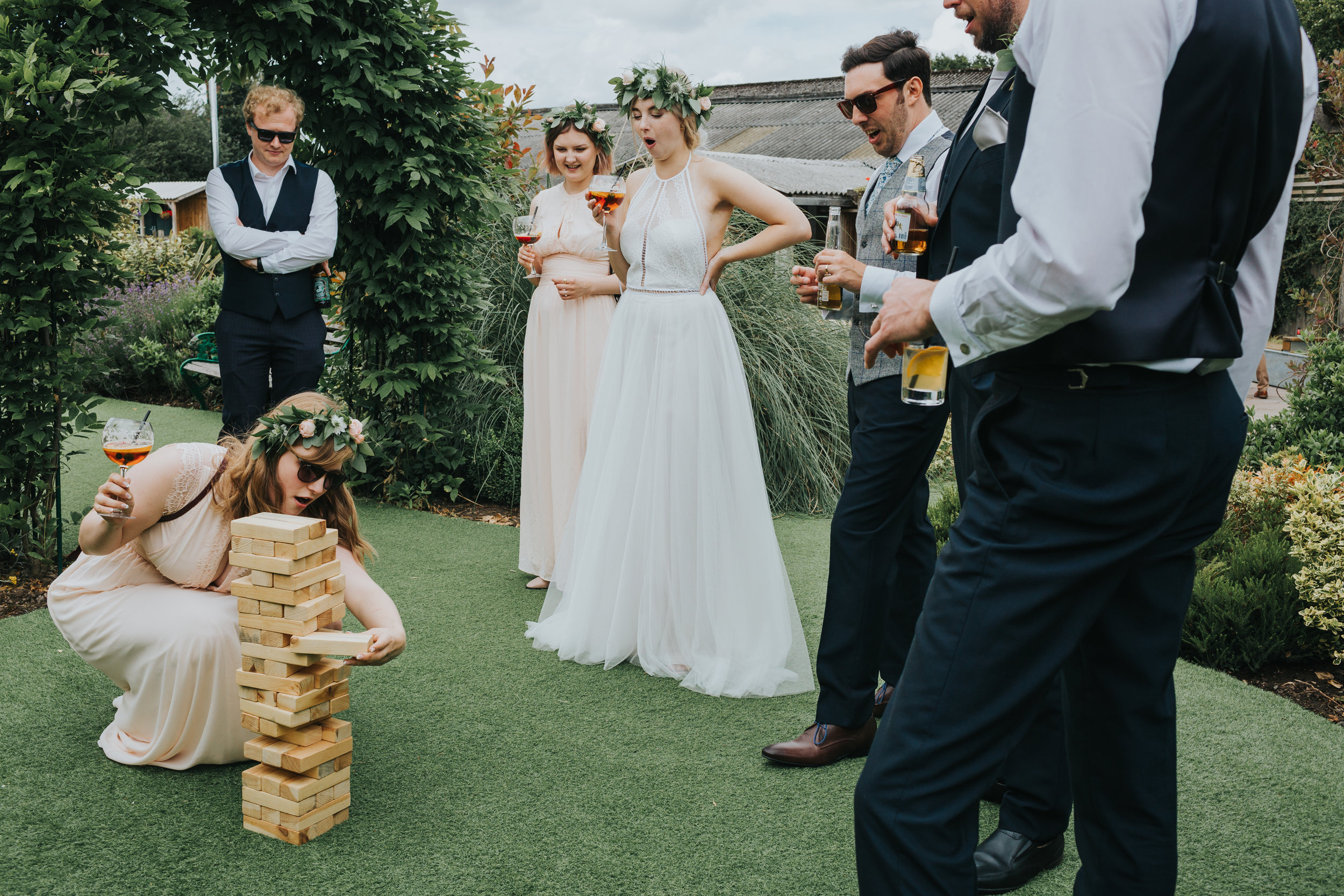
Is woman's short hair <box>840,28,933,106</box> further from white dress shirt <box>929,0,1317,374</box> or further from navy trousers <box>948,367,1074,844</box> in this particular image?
white dress shirt <box>929,0,1317,374</box>

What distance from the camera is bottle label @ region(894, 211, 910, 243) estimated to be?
2297 mm

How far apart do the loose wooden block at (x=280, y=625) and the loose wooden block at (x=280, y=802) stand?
0.39 metres

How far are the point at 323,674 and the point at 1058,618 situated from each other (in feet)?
6.13

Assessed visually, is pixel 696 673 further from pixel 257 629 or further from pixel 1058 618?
pixel 1058 618

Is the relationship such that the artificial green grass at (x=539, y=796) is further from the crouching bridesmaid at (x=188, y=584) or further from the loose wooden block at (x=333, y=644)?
the loose wooden block at (x=333, y=644)

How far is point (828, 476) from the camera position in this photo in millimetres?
7215

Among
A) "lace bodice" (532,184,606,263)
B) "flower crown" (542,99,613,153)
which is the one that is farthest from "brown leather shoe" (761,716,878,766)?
"flower crown" (542,99,613,153)

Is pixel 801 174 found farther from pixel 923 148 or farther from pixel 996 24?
pixel 996 24

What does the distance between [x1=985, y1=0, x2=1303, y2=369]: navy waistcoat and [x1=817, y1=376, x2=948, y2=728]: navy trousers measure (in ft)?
4.29

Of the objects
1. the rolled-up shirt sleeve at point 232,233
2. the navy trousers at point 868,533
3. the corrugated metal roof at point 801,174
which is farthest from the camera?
the corrugated metal roof at point 801,174

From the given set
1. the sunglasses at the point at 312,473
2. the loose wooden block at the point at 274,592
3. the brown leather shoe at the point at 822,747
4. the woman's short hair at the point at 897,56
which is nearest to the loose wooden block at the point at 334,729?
the loose wooden block at the point at 274,592

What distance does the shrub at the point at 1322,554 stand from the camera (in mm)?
3803

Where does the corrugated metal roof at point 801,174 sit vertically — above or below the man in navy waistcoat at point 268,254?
above

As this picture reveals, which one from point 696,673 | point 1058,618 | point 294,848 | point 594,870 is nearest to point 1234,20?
point 1058,618
